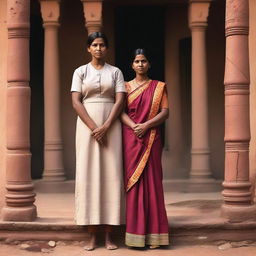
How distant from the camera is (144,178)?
572 cm

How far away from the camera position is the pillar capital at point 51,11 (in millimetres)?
10117

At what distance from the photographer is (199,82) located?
10.1 m

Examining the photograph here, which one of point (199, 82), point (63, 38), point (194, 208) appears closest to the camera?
point (194, 208)

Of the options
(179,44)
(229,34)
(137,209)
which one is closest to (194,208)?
(137,209)

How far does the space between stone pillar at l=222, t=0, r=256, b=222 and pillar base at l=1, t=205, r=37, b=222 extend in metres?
2.39

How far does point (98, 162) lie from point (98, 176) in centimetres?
15

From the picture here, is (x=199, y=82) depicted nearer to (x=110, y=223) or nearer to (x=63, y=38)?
(x=63, y=38)

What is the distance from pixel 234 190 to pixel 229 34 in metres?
1.92

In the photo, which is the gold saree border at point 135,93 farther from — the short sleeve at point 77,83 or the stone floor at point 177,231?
the stone floor at point 177,231

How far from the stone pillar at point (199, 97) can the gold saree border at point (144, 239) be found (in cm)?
445

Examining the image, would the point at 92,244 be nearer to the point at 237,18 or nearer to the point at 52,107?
the point at 237,18

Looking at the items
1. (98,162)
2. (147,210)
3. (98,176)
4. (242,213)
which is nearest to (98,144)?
(98,162)

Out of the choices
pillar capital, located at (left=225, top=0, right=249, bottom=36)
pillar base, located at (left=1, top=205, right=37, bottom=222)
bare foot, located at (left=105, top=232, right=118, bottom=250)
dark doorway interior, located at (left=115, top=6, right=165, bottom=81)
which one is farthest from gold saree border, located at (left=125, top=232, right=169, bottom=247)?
dark doorway interior, located at (left=115, top=6, right=165, bottom=81)

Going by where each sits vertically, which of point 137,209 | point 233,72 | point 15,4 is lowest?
point 137,209
